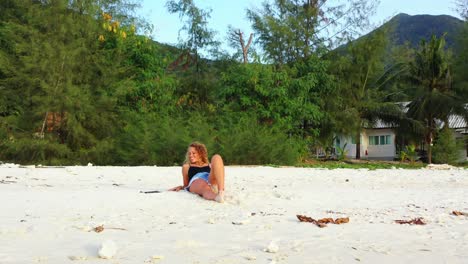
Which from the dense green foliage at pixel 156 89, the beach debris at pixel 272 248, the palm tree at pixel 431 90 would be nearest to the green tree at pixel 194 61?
the dense green foliage at pixel 156 89

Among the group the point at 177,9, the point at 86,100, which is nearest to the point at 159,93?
the point at 86,100

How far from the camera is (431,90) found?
2820cm

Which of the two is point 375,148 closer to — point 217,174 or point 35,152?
point 35,152

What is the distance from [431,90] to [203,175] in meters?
24.7

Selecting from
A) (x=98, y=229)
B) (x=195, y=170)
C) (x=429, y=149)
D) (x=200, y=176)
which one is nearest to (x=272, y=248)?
(x=98, y=229)

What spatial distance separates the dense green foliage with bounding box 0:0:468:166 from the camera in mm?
16938

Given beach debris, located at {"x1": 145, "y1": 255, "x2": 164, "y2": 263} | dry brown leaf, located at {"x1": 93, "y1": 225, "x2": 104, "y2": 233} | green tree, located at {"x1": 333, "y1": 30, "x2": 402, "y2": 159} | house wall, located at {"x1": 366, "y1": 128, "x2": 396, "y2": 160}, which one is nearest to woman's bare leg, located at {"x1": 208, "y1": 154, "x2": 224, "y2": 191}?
dry brown leaf, located at {"x1": 93, "y1": 225, "x2": 104, "y2": 233}

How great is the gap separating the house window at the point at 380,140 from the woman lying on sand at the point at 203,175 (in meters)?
30.0

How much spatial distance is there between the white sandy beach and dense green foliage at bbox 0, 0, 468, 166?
947 cm

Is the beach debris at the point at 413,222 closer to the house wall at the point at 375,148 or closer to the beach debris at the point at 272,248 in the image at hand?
the beach debris at the point at 272,248

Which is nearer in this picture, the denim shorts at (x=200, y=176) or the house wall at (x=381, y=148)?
the denim shorts at (x=200, y=176)

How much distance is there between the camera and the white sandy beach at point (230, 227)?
3207 mm

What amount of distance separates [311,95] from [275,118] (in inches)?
124

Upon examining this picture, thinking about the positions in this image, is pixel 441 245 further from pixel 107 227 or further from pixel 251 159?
pixel 251 159
